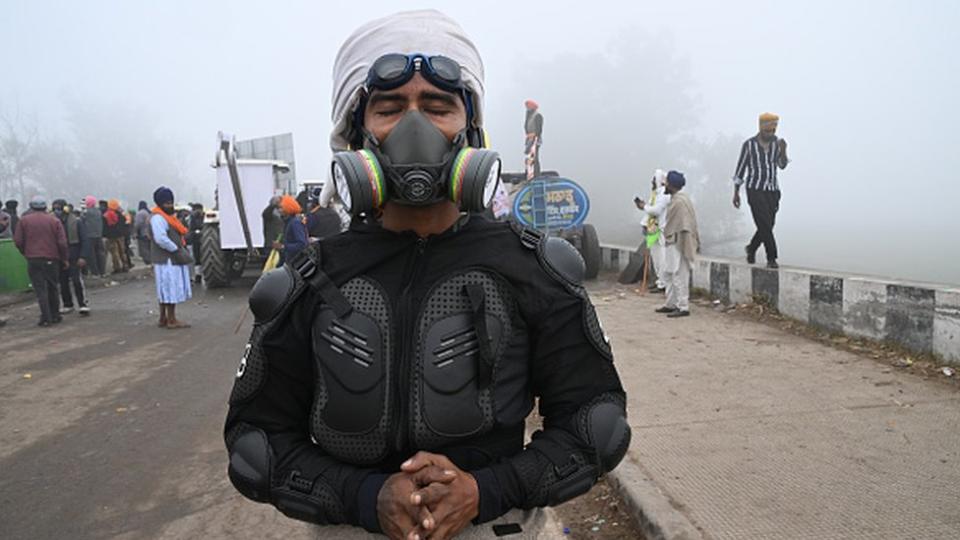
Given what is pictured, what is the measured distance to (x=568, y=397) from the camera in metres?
1.41

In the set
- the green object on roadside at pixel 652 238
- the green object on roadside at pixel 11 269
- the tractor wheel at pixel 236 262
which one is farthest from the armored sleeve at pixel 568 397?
the green object on roadside at pixel 11 269

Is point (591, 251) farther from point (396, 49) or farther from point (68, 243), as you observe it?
point (396, 49)

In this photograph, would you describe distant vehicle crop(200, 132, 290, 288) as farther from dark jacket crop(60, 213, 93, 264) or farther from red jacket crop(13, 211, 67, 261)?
red jacket crop(13, 211, 67, 261)

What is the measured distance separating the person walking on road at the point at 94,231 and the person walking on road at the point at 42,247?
5.35 metres

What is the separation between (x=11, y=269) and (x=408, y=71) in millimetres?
→ 14227

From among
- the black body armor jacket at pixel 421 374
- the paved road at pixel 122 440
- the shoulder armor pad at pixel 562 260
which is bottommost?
the paved road at pixel 122 440

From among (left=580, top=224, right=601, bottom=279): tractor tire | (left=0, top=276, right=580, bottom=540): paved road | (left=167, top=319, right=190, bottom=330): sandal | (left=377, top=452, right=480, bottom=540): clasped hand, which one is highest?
(left=377, top=452, right=480, bottom=540): clasped hand

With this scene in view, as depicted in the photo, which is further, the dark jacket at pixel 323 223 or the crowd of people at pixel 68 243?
the dark jacket at pixel 323 223

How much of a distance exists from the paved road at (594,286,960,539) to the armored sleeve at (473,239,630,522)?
58.2 inches

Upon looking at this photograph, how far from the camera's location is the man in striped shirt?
701 centimetres

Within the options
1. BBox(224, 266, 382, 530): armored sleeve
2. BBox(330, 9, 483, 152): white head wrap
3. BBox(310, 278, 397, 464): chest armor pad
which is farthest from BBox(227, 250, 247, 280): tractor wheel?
BBox(310, 278, 397, 464): chest armor pad

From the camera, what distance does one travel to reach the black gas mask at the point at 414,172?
53.4 inches

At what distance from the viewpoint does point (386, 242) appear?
1.40 metres

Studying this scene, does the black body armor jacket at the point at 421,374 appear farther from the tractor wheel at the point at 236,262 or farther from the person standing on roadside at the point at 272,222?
the tractor wheel at the point at 236,262
